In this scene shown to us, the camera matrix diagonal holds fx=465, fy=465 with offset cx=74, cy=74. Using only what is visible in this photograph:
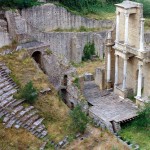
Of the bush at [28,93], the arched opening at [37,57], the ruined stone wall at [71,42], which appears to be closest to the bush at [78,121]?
the bush at [28,93]

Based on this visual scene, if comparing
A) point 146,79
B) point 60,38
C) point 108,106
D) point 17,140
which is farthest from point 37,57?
point 17,140

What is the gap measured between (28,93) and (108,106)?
7799mm

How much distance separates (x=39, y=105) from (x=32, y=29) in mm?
16406

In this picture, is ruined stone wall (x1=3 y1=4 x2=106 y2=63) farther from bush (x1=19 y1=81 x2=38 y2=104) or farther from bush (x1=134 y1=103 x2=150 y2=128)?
bush (x1=134 y1=103 x2=150 y2=128)

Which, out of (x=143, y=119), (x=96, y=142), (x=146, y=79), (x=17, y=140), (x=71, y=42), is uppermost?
(x=71, y=42)

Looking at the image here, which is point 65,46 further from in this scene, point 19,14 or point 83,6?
point 83,6

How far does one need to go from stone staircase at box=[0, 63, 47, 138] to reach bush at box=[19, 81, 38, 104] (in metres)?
0.46

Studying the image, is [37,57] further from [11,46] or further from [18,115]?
[18,115]

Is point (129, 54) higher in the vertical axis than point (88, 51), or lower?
higher

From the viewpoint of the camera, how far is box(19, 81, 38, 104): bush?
34438 millimetres

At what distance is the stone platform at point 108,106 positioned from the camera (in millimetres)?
36750

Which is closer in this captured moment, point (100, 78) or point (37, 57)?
point (100, 78)

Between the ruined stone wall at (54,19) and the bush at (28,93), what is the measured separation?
19491 millimetres

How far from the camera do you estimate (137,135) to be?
35562mm
